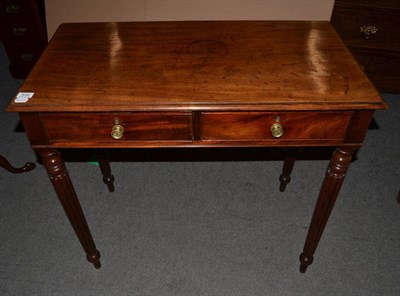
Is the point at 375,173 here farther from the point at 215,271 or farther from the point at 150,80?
the point at 150,80

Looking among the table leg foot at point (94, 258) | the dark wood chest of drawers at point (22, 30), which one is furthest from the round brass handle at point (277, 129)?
the dark wood chest of drawers at point (22, 30)

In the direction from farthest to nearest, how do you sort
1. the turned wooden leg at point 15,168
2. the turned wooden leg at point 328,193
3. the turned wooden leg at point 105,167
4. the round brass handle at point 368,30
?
the round brass handle at point 368,30 < the turned wooden leg at point 15,168 < the turned wooden leg at point 105,167 < the turned wooden leg at point 328,193

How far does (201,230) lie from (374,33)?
2.21 metres

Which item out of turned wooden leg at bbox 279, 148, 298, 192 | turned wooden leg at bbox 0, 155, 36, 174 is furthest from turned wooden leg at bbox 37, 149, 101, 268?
turned wooden leg at bbox 279, 148, 298, 192

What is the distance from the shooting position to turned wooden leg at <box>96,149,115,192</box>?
225 centimetres

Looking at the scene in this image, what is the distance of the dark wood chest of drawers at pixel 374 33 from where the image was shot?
2900 millimetres

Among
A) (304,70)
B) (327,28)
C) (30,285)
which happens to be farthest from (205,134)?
(30,285)

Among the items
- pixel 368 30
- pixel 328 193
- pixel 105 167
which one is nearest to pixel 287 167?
pixel 328 193

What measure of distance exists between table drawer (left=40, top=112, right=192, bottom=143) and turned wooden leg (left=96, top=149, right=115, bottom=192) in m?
0.83

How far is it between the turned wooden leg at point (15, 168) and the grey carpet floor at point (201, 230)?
1.7 inches

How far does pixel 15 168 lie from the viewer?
99.0 inches

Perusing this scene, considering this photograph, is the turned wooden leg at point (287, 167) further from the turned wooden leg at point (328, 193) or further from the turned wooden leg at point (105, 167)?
the turned wooden leg at point (105, 167)

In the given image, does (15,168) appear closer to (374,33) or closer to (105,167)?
(105,167)

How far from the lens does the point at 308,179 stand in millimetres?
2533
